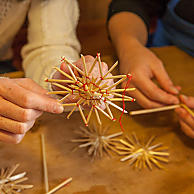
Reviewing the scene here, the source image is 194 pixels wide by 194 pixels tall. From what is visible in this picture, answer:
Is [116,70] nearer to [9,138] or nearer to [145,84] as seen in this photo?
[145,84]

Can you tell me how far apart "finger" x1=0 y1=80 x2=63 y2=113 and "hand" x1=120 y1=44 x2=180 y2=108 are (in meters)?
0.38

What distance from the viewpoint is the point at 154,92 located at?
2.55 feet

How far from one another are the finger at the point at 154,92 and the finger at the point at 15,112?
0.39 meters

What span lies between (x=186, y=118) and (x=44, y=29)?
0.59m

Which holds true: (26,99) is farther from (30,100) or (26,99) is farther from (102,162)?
(102,162)

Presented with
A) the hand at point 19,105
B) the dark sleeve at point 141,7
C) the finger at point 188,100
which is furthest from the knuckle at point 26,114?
the dark sleeve at point 141,7

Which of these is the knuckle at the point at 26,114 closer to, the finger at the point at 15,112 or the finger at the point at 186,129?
the finger at the point at 15,112

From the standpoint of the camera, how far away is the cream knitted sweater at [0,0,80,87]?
826 mm

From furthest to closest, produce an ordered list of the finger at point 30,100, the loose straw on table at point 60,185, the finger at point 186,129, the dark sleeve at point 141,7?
the dark sleeve at point 141,7 < the finger at point 186,129 < the loose straw on table at point 60,185 < the finger at point 30,100

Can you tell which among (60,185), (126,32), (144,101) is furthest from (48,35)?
(60,185)

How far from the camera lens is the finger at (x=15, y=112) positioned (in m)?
0.51

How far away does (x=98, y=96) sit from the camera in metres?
0.46

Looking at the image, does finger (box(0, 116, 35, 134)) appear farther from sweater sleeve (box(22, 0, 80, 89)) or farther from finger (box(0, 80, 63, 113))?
sweater sleeve (box(22, 0, 80, 89))

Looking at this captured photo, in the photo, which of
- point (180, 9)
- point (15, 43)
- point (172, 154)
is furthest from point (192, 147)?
point (15, 43)
